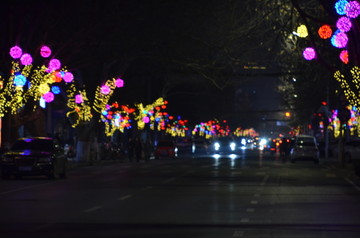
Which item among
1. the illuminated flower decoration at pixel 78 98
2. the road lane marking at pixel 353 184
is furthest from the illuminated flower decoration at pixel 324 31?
the illuminated flower decoration at pixel 78 98

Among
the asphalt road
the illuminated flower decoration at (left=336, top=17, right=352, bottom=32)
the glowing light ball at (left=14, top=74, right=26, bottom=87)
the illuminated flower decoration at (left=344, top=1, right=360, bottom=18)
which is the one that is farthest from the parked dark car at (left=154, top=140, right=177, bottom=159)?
the illuminated flower decoration at (left=344, top=1, right=360, bottom=18)

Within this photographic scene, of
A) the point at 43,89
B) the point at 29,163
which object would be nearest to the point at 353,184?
the point at 29,163

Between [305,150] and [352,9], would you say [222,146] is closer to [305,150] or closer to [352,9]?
[305,150]

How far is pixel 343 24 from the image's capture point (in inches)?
1455

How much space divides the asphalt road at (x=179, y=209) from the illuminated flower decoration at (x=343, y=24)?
19.5 ft

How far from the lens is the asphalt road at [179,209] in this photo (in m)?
17.0

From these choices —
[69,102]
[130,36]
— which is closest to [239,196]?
[130,36]

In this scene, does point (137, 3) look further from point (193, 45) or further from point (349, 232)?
point (349, 232)

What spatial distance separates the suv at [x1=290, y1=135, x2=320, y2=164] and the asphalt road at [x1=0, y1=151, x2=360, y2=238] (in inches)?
1119

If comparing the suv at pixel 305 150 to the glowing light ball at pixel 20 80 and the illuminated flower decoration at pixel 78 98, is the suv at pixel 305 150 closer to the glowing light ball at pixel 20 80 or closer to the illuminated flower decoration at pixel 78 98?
the illuminated flower decoration at pixel 78 98

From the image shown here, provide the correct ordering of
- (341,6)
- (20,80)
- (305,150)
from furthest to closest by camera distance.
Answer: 1. (305,150)
2. (20,80)
3. (341,6)

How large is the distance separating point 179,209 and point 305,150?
4325cm

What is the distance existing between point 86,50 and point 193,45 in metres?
5.94

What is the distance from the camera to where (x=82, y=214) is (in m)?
20.6
